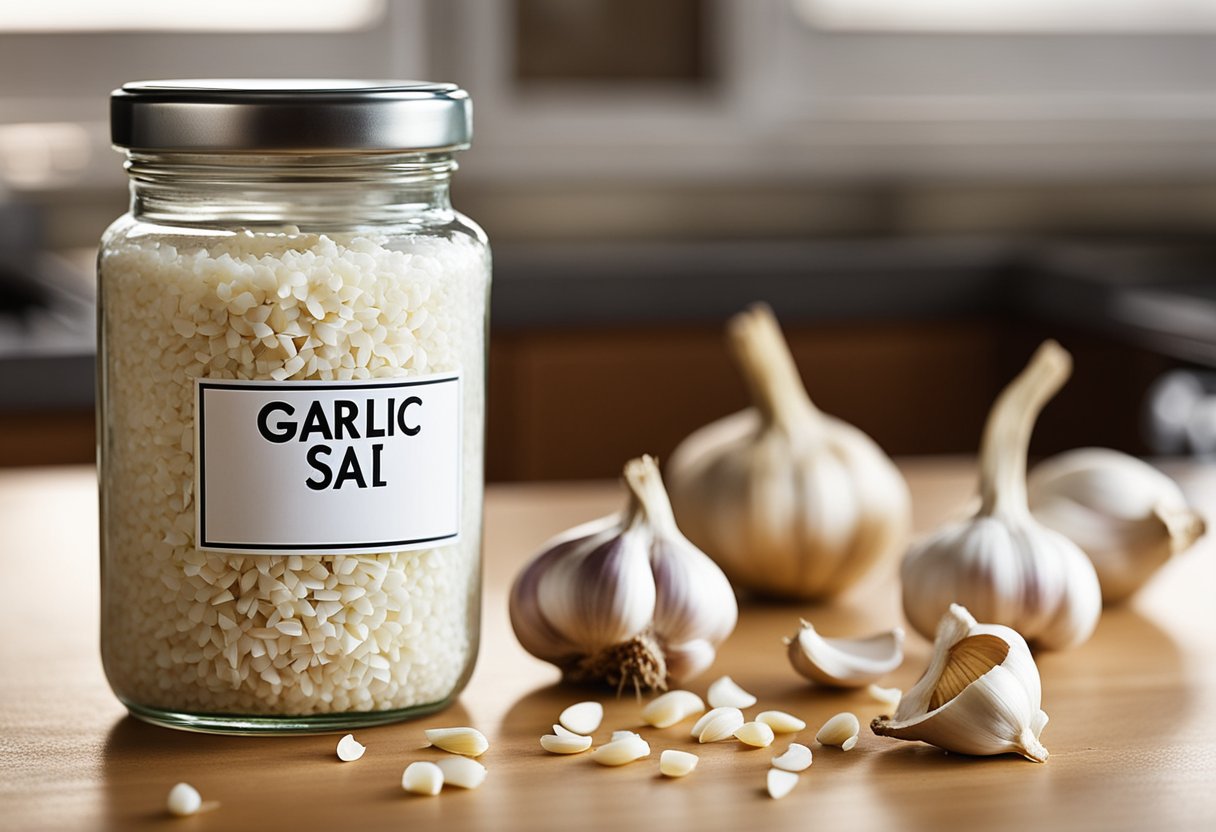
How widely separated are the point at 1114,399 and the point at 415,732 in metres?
1.44

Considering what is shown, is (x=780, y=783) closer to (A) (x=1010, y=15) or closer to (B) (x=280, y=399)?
(B) (x=280, y=399)

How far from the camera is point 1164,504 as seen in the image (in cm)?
74

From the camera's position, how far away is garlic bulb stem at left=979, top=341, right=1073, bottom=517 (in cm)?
67

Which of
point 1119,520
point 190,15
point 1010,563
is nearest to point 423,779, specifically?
point 1010,563

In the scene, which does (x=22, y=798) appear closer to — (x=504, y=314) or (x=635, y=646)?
(x=635, y=646)

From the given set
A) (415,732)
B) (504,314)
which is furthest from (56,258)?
(415,732)

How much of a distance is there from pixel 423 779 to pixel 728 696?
15 centimetres

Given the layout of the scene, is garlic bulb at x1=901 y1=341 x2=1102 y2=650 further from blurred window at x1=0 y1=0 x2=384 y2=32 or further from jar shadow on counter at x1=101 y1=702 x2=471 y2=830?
blurred window at x1=0 y1=0 x2=384 y2=32

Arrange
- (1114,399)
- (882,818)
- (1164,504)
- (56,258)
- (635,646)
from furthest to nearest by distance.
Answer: (56,258), (1114,399), (1164,504), (635,646), (882,818)

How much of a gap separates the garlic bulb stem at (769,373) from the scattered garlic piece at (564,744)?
277 millimetres

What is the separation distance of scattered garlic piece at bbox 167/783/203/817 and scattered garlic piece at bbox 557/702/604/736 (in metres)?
0.14

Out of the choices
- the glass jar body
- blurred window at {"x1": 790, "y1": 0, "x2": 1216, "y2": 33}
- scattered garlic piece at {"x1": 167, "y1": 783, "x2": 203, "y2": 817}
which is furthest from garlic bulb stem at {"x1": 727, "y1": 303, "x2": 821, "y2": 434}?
blurred window at {"x1": 790, "y1": 0, "x2": 1216, "y2": 33}

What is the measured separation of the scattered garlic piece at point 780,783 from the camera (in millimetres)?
491

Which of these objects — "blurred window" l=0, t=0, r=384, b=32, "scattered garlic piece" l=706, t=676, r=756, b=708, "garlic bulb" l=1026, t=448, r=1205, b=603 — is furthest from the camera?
"blurred window" l=0, t=0, r=384, b=32
